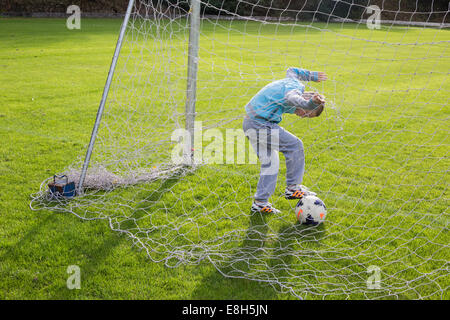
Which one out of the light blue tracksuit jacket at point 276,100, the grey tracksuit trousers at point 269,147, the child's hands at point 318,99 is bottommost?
the grey tracksuit trousers at point 269,147

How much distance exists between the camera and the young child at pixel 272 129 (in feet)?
11.4

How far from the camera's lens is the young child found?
347cm

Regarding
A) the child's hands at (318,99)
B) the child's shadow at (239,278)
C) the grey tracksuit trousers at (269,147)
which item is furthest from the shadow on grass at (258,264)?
the child's hands at (318,99)

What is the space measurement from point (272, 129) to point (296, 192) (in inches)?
26.0

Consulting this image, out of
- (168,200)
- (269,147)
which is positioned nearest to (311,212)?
(269,147)

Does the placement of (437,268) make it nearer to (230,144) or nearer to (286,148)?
(286,148)

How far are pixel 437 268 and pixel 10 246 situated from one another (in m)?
3.10

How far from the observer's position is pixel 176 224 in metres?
3.38

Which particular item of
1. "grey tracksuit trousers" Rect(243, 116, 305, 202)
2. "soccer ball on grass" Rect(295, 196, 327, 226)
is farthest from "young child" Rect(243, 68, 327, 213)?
"soccer ball on grass" Rect(295, 196, 327, 226)

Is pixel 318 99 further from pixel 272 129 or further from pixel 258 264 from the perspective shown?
pixel 258 264

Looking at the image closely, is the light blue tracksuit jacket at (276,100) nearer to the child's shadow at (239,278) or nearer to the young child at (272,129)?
the young child at (272,129)

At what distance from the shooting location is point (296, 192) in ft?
12.4

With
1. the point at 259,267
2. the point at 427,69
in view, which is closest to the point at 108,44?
the point at 427,69

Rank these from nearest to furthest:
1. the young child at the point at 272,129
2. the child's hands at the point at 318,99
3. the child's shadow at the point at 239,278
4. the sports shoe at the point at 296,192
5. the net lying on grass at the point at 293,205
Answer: the child's shadow at the point at 239,278 < the net lying on grass at the point at 293,205 < the child's hands at the point at 318,99 < the young child at the point at 272,129 < the sports shoe at the point at 296,192
